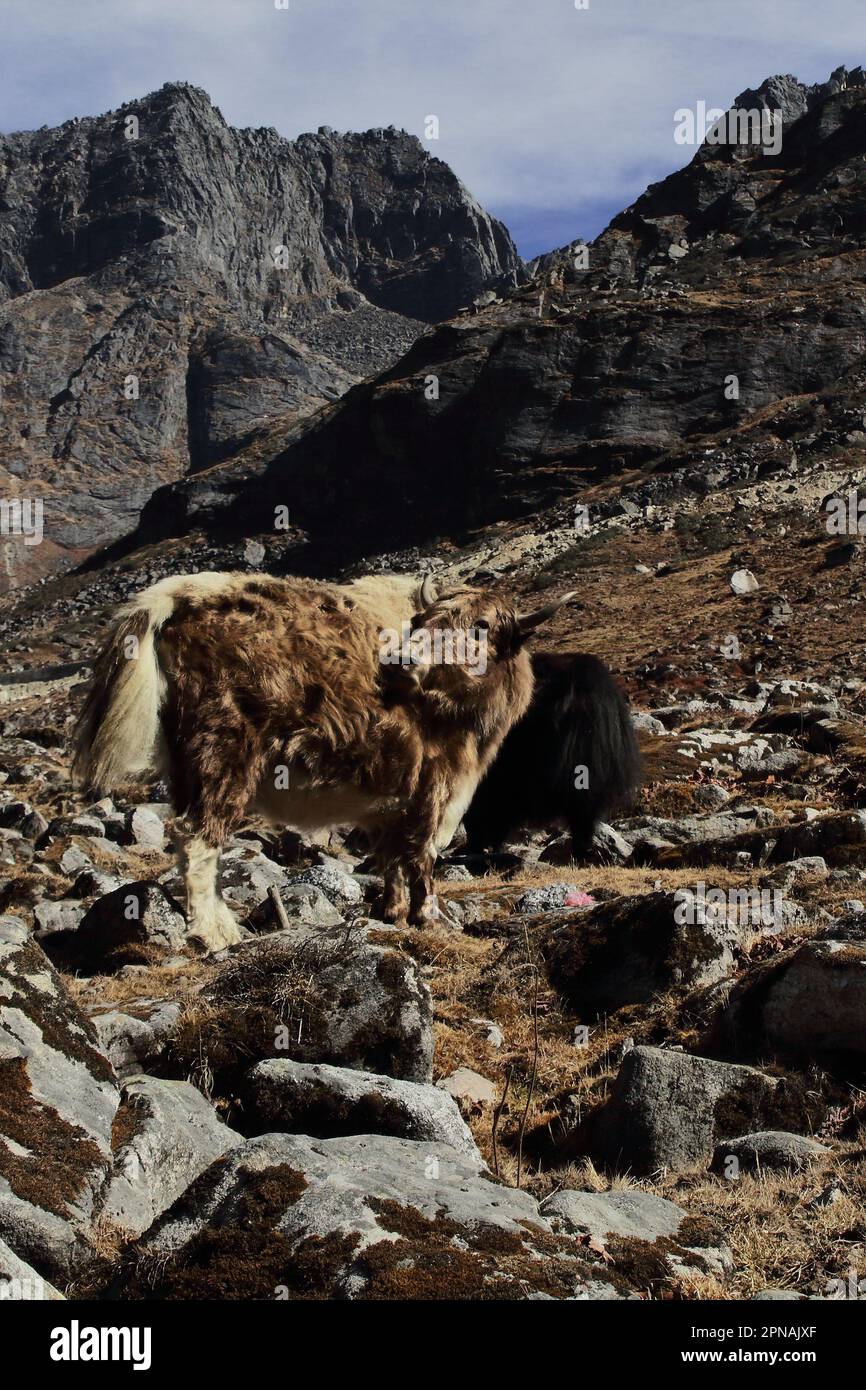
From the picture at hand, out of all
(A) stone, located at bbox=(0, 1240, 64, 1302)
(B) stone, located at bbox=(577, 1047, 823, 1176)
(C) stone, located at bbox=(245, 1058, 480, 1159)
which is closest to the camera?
(A) stone, located at bbox=(0, 1240, 64, 1302)

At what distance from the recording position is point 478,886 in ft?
31.7

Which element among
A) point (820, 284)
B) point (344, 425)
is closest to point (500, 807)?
point (820, 284)

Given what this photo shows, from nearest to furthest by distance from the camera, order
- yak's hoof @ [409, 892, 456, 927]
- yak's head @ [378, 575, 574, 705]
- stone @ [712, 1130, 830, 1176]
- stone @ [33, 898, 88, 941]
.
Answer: stone @ [712, 1130, 830, 1176], yak's head @ [378, 575, 574, 705], yak's hoof @ [409, 892, 456, 927], stone @ [33, 898, 88, 941]

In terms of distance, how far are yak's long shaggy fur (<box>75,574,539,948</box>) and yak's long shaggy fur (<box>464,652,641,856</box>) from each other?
450 centimetres

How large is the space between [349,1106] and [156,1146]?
27.9 inches

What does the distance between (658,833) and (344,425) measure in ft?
254

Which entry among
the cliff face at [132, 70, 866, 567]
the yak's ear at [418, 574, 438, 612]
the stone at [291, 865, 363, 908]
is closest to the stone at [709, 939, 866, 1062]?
the yak's ear at [418, 574, 438, 612]

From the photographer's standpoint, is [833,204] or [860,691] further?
[833,204]

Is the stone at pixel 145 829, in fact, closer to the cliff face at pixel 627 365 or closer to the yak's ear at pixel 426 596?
the yak's ear at pixel 426 596

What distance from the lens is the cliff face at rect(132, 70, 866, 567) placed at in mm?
61688

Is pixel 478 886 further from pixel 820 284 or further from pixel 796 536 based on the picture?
pixel 820 284

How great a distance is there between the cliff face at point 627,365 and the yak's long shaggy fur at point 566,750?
139ft

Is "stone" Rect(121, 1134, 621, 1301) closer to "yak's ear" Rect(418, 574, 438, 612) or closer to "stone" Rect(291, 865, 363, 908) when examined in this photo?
"yak's ear" Rect(418, 574, 438, 612)

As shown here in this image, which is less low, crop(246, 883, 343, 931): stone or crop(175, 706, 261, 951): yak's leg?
crop(175, 706, 261, 951): yak's leg
